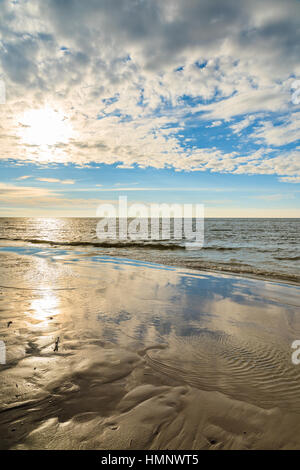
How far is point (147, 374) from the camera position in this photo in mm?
3250

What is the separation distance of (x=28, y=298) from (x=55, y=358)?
11.7ft

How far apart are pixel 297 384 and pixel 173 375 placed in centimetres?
173

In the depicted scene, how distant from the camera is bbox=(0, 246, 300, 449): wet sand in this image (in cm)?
228

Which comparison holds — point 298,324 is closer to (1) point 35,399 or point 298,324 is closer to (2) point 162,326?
(2) point 162,326

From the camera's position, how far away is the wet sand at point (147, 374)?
7.48ft

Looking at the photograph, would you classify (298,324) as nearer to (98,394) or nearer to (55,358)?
(98,394)

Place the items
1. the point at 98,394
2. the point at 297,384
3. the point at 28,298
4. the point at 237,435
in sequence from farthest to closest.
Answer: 1. the point at 28,298
2. the point at 297,384
3. the point at 98,394
4. the point at 237,435

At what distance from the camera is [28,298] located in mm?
6441

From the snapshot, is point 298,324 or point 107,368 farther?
point 298,324

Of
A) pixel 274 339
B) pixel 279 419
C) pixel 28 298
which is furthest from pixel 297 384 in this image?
pixel 28 298

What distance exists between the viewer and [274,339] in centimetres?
445
